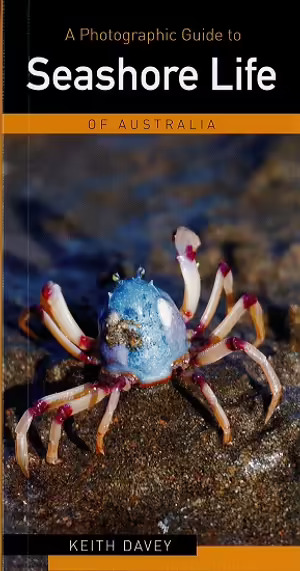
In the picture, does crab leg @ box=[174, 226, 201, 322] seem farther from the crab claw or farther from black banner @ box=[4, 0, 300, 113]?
the crab claw

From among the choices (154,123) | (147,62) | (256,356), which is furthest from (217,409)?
(147,62)

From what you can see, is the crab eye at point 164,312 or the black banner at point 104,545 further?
the crab eye at point 164,312

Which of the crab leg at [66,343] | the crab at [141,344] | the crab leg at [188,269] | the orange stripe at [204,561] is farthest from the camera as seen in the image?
the crab leg at [188,269]

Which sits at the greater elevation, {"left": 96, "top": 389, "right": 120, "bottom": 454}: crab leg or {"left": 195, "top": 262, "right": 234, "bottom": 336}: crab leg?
{"left": 195, "top": 262, "right": 234, "bottom": 336}: crab leg

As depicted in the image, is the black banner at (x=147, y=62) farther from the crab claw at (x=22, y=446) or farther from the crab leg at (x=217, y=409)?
the crab claw at (x=22, y=446)

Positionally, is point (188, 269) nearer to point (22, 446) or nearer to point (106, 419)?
point (106, 419)

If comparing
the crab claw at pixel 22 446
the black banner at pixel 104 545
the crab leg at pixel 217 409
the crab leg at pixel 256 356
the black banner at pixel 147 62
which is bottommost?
the black banner at pixel 104 545

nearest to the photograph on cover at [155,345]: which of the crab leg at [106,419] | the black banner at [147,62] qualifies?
the crab leg at [106,419]

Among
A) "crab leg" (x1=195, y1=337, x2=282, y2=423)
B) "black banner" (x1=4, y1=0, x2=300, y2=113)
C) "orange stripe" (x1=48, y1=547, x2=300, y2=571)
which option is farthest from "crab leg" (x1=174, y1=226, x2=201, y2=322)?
"orange stripe" (x1=48, y1=547, x2=300, y2=571)

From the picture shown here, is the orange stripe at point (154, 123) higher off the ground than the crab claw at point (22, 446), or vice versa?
the orange stripe at point (154, 123)
